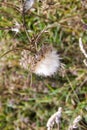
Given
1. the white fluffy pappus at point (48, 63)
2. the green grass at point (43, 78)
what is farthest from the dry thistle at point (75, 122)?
the white fluffy pappus at point (48, 63)

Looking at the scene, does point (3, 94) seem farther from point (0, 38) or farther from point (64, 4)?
point (64, 4)

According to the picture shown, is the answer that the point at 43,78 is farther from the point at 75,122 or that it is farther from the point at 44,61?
the point at 75,122

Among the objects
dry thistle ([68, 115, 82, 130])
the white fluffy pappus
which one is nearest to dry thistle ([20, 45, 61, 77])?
the white fluffy pappus

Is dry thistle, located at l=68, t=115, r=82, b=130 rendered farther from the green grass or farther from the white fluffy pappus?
the white fluffy pappus

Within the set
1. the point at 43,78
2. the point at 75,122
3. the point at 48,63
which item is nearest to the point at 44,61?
the point at 48,63

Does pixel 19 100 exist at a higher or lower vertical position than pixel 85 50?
lower

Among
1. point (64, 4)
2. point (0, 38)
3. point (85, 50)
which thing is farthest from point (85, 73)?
point (0, 38)

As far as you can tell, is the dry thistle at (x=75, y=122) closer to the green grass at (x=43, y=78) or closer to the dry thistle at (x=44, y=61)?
the green grass at (x=43, y=78)
